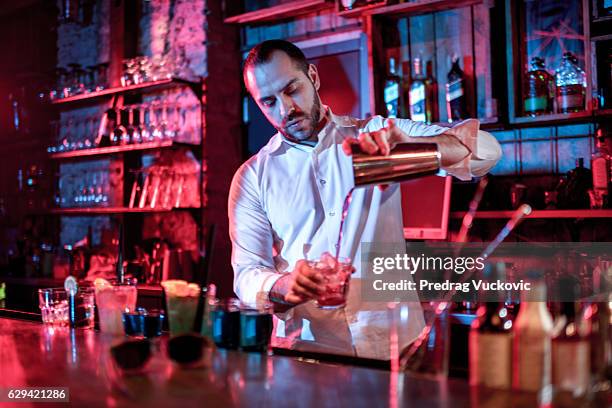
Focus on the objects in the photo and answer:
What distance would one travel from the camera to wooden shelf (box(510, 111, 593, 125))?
3000 millimetres

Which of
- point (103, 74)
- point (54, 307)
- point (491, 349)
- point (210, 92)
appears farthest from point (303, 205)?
point (103, 74)

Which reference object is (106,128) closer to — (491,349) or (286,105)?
(286,105)

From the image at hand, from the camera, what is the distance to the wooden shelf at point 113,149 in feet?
14.0

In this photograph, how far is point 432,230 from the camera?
134 inches

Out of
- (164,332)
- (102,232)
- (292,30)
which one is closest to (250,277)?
(164,332)

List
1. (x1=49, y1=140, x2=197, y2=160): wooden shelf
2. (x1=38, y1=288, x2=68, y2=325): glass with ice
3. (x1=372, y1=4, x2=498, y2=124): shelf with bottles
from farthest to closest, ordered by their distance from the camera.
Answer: (x1=49, y1=140, x2=197, y2=160): wooden shelf
(x1=372, y1=4, x2=498, y2=124): shelf with bottles
(x1=38, y1=288, x2=68, y2=325): glass with ice

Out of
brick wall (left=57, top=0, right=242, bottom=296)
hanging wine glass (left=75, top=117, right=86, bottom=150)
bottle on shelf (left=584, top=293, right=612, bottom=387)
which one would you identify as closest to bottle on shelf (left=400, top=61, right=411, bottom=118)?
brick wall (left=57, top=0, right=242, bottom=296)

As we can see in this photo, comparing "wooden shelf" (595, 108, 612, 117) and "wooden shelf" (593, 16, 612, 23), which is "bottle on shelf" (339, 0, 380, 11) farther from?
"wooden shelf" (595, 108, 612, 117)

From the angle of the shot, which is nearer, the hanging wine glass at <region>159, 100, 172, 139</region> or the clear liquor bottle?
the clear liquor bottle

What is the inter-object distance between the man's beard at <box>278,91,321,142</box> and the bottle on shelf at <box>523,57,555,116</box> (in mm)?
1396

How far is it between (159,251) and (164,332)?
2590 mm

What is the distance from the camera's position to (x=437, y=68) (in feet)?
12.0

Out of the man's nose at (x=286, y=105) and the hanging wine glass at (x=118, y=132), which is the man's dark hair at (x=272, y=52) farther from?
the hanging wine glass at (x=118, y=132)

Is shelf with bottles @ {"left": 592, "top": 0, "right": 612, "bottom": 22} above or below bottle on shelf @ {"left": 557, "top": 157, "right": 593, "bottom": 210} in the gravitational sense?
above
